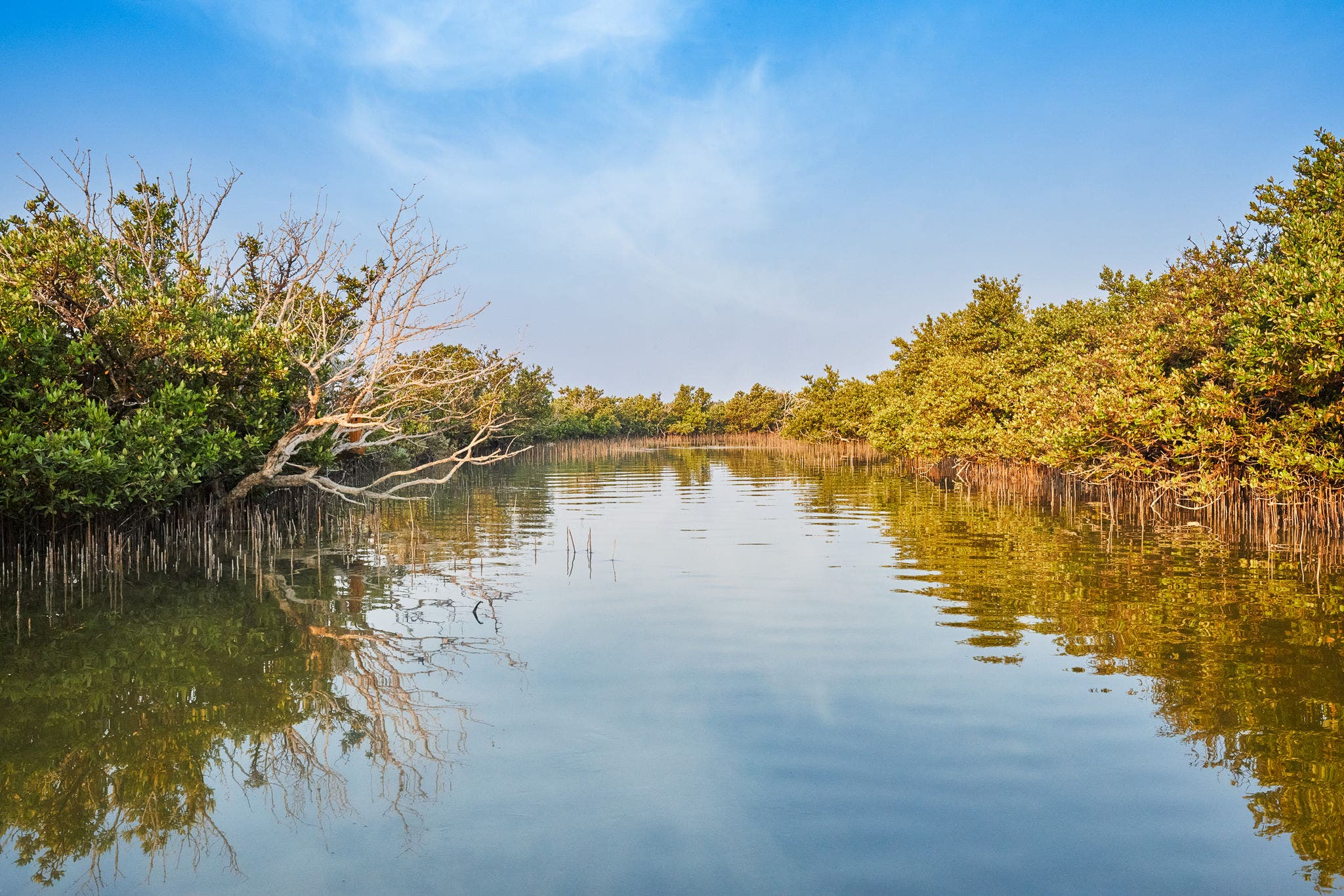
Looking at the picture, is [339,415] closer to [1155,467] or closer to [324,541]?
[324,541]

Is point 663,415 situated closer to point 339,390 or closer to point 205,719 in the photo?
point 339,390

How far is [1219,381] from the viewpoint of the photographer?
47.4 feet

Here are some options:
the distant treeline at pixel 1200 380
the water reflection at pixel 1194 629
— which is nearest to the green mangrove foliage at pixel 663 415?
the distant treeline at pixel 1200 380

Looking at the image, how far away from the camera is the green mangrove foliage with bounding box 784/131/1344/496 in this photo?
11539 millimetres

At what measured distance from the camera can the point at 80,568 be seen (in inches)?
404

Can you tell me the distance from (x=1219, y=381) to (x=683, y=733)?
13.7 meters

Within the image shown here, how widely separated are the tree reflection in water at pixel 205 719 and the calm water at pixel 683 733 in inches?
1.1

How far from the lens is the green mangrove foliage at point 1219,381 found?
37.9ft

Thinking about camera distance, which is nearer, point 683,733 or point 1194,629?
point 683,733

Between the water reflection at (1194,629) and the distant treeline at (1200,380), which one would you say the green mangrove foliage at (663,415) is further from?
the water reflection at (1194,629)

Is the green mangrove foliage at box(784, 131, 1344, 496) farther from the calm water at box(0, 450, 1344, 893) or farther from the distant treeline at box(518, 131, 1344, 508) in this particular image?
the calm water at box(0, 450, 1344, 893)

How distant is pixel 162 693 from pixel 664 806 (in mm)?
4312

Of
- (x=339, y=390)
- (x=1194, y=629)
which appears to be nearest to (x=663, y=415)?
(x=339, y=390)

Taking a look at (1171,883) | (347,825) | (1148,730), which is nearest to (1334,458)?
(1148,730)
